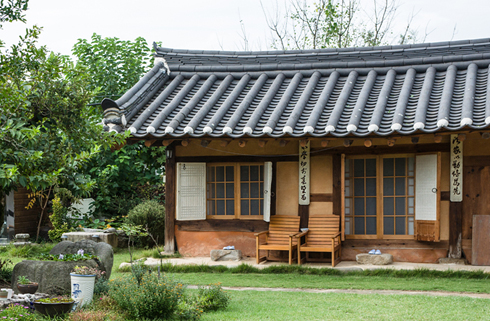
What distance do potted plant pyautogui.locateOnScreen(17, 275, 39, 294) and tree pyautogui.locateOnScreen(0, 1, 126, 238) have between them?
1.11 m

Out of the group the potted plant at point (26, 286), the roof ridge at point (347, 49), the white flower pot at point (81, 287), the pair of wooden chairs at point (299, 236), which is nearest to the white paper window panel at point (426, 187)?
the pair of wooden chairs at point (299, 236)

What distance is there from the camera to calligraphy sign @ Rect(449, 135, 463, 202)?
9.09 meters

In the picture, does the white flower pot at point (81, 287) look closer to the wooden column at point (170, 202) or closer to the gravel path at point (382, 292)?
the gravel path at point (382, 292)

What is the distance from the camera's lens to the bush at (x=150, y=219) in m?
12.0

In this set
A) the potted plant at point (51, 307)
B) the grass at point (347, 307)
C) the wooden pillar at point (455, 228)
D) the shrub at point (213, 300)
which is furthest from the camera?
the wooden pillar at point (455, 228)

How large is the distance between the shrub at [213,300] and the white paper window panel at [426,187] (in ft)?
14.9

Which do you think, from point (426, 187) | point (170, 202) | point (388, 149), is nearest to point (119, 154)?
point (170, 202)

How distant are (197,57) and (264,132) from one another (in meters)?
3.93

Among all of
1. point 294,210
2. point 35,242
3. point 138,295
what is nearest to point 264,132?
point 294,210

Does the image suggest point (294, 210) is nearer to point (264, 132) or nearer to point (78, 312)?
point (264, 132)

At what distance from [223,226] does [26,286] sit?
16.1 ft

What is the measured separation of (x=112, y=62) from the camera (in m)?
17.3

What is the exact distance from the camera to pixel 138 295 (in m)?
5.59

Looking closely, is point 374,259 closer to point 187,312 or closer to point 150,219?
point 187,312
